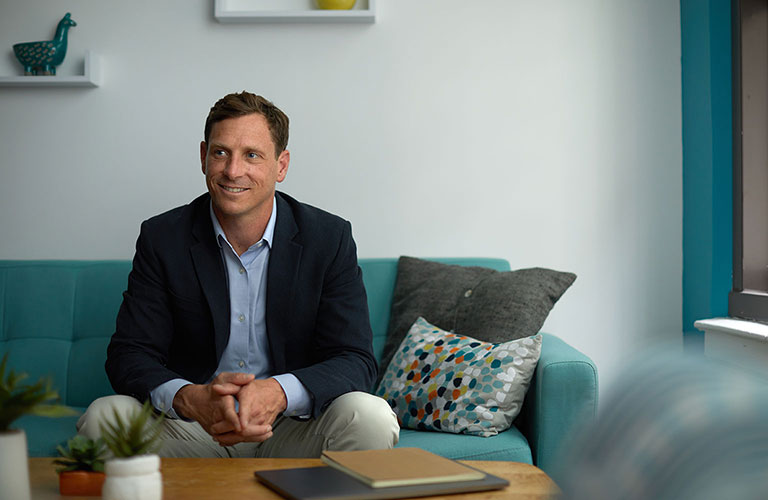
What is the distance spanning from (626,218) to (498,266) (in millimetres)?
567

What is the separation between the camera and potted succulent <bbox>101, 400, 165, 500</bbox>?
→ 99 cm

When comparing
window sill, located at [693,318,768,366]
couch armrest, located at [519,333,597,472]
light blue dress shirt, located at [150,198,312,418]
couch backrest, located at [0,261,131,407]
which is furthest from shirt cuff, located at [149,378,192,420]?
window sill, located at [693,318,768,366]

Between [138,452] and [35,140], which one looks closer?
[138,452]

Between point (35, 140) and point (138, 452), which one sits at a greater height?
point (35, 140)

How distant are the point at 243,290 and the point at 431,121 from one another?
1.07 meters

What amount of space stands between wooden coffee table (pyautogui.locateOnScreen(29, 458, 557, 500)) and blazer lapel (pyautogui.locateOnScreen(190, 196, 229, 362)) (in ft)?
1.83

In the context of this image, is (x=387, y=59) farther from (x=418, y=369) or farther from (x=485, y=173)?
(x=418, y=369)

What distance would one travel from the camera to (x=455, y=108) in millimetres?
2684

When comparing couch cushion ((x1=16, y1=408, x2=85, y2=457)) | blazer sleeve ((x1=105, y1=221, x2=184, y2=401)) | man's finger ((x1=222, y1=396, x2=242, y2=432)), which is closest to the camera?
man's finger ((x1=222, y1=396, x2=242, y2=432))

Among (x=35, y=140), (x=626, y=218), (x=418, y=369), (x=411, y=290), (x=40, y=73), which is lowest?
(x=418, y=369)

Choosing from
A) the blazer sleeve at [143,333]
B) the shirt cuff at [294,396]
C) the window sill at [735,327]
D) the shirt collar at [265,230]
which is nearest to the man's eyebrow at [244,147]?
the shirt collar at [265,230]

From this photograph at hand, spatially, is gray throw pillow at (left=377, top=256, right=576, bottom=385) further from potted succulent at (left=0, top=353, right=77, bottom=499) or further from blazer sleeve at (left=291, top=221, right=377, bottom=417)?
potted succulent at (left=0, top=353, right=77, bottom=499)

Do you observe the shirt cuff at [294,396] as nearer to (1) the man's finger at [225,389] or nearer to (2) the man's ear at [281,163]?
(1) the man's finger at [225,389]

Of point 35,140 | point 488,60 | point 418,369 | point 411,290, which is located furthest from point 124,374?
point 488,60
